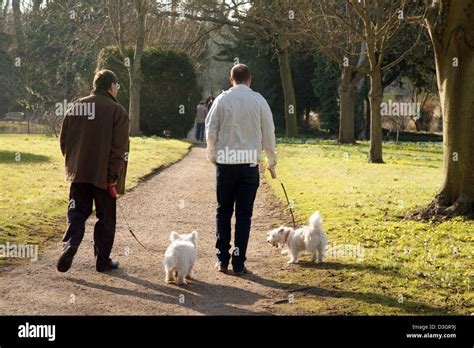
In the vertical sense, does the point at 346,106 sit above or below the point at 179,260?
above

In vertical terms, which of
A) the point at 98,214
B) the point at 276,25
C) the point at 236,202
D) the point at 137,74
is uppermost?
the point at 276,25

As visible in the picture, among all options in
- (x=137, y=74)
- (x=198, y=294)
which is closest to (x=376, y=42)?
(x=137, y=74)

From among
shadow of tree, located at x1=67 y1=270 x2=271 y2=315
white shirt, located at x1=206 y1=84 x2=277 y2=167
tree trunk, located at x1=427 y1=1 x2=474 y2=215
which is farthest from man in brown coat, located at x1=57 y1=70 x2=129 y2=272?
tree trunk, located at x1=427 y1=1 x2=474 y2=215

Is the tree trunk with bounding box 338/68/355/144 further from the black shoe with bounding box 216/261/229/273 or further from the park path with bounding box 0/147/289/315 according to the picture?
the black shoe with bounding box 216/261/229/273

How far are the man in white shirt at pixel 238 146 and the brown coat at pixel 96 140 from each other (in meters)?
1.05

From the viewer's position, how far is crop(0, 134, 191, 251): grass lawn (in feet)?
37.0

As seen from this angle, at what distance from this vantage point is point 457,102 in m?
12.1

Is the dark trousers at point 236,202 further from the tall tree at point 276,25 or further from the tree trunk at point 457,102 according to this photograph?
the tall tree at point 276,25

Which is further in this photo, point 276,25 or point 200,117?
point 200,117

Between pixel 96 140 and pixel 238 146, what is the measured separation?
5.29ft

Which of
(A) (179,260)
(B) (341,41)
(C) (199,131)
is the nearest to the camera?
(A) (179,260)

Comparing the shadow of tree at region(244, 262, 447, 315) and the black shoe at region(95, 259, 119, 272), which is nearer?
the shadow of tree at region(244, 262, 447, 315)

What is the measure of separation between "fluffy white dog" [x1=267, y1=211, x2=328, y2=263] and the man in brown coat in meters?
2.31

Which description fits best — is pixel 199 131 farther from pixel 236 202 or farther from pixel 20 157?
pixel 236 202
